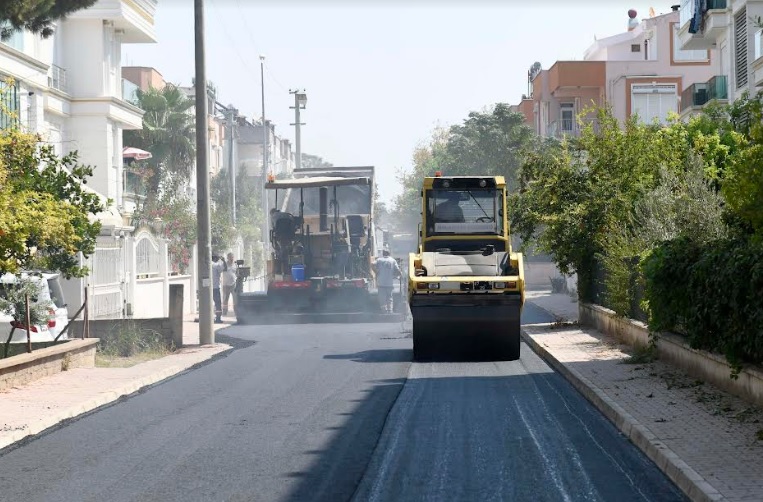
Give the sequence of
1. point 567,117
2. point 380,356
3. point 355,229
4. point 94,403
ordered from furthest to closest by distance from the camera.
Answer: point 567,117
point 355,229
point 380,356
point 94,403

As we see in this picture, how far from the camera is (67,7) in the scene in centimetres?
1647

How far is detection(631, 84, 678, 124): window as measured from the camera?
61438 mm

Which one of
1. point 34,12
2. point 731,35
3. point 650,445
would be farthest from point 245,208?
point 650,445

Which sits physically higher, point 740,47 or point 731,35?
point 731,35

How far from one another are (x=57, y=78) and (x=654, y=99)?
33.7 m

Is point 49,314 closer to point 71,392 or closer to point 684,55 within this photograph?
point 71,392

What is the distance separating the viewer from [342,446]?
11.1m

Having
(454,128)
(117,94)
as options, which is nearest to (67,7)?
(117,94)

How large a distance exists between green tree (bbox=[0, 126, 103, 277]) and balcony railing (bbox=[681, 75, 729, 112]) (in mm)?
27822

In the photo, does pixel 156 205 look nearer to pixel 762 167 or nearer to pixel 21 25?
pixel 21 25

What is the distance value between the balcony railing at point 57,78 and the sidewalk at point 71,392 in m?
18.0

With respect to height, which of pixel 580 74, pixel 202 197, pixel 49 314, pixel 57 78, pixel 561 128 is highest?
pixel 580 74

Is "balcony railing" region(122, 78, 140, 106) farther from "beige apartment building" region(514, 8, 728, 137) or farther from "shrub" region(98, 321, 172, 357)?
"shrub" region(98, 321, 172, 357)

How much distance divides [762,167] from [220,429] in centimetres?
590
